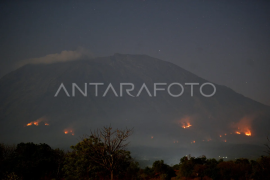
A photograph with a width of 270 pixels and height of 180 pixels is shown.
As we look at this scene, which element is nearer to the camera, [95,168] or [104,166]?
[104,166]

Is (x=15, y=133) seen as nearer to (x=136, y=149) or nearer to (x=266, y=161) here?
(x=136, y=149)

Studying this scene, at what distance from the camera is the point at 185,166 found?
86.5 feet

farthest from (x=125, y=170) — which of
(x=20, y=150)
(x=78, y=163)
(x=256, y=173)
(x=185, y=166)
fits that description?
(x=20, y=150)

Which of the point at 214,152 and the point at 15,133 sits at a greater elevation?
the point at 15,133

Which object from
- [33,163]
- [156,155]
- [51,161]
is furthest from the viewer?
[156,155]

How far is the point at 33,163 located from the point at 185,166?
22170 millimetres

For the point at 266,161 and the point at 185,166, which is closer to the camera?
the point at 266,161

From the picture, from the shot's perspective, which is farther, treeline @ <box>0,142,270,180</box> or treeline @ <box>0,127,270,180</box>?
treeline @ <box>0,142,270,180</box>

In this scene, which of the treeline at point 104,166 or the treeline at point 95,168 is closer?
the treeline at point 104,166

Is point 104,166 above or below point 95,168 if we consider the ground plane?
above

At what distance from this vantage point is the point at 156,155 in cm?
18538

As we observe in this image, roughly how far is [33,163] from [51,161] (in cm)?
276

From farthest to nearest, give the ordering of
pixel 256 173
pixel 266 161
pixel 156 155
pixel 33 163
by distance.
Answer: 1. pixel 156 155
2. pixel 33 163
3. pixel 266 161
4. pixel 256 173

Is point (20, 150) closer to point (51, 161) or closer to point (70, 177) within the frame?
point (51, 161)
